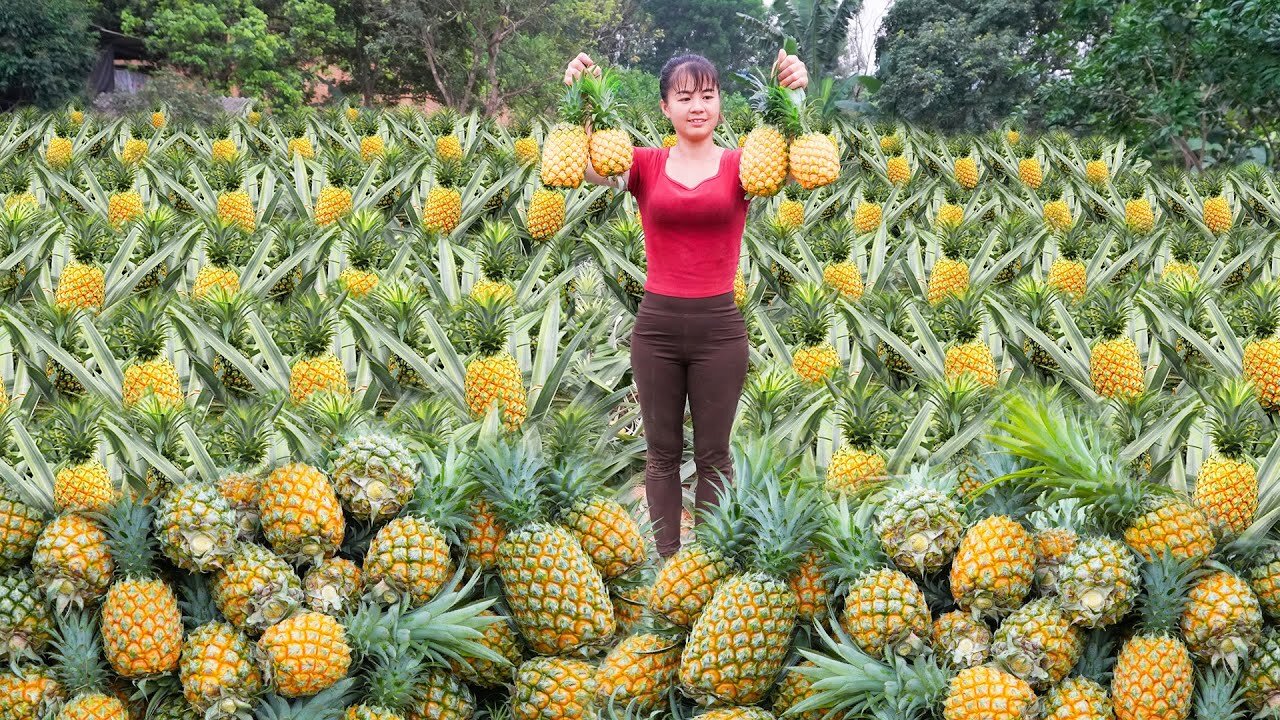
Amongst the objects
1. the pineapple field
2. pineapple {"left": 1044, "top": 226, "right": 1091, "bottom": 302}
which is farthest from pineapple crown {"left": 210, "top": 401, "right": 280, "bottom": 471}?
pineapple {"left": 1044, "top": 226, "right": 1091, "bottom": 302}

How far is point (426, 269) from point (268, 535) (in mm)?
3290

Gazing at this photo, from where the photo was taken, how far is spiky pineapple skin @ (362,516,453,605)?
79.8 inches

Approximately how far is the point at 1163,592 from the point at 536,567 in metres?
1.07

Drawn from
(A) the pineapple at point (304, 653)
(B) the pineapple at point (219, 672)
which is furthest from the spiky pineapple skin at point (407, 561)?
(B) the pineapple at point (219, 672)

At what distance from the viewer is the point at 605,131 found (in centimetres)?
298

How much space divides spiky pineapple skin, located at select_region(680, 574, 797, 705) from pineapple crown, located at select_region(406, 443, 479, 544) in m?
0.50

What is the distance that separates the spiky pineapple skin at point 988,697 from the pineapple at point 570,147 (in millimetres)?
1698

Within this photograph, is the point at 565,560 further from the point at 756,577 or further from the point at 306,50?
the point at 306,50

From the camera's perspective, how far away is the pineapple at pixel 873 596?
71.0 inches

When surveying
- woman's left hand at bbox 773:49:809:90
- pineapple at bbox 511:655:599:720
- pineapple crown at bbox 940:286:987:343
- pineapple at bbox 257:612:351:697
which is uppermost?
woman's left hand at bbox 773:49:809:90

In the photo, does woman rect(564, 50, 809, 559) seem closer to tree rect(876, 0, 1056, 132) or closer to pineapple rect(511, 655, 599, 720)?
pineapple rect(511, 655, 599, 720)

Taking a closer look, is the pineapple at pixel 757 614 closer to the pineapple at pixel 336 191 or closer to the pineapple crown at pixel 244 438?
the pineapple crown at pixel 244 438

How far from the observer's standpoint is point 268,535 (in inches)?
80.0

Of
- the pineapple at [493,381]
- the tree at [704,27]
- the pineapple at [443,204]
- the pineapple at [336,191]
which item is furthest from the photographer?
the tree at [704,27]
